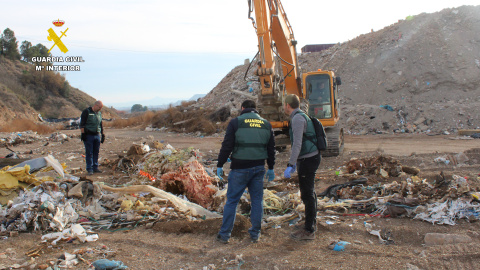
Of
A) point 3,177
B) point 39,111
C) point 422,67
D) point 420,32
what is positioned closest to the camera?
point 3,177

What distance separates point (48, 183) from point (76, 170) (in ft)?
12.7

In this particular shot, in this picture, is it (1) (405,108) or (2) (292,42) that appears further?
(1) (405,108)

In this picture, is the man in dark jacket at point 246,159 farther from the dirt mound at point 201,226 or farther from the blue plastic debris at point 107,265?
the blue plastic debris at point 107,265

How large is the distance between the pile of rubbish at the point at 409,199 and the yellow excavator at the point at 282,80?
3.09 metres

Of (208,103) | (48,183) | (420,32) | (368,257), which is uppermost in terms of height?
(420,32)

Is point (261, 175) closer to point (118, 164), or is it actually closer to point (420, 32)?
point (118, 164)

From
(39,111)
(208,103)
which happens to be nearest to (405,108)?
(208,103)

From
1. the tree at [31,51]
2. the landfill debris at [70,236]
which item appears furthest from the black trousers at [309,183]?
the tree at [31,51]

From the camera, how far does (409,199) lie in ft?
17.3

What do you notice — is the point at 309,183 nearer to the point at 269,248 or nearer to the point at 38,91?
the point at 269,248

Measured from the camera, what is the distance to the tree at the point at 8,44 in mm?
48594

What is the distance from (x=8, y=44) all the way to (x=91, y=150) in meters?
49.7

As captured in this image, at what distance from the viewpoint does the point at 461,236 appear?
4.22 meters

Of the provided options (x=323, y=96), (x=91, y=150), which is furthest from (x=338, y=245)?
Result: (x=323, y=96)
